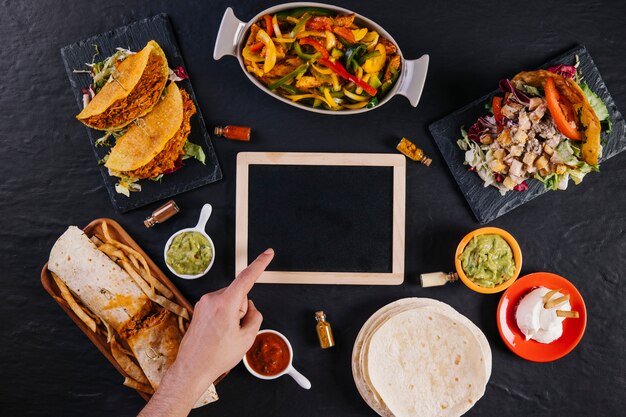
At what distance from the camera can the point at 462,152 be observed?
3.50 m

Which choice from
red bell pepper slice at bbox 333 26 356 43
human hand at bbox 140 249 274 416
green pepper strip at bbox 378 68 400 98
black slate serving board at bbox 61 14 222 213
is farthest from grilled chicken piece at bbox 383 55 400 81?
human hand at bbox 140 249 274 416

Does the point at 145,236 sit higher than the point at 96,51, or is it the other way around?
the point at 96,51

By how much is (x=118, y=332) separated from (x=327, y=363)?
1357 mm

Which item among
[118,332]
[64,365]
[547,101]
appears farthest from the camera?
[64,365]

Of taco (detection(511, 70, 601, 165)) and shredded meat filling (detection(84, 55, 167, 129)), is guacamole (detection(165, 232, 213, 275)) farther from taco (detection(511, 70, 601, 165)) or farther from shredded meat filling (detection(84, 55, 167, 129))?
taco (detection(511, 70, 601, 165))

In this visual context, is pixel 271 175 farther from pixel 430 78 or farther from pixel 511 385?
pixel 511 385

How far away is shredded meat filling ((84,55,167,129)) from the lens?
10.6 feet

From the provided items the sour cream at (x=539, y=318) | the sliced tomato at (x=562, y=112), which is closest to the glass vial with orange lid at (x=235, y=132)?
the sliced tomato at (x=562, y=112)

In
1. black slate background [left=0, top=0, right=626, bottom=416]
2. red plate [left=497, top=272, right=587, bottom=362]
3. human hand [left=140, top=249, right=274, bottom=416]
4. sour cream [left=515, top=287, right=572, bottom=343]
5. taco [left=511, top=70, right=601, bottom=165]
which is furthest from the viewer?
black slate background [left=0, top=0, right=626, bottom=416]

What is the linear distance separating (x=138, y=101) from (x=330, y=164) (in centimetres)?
126

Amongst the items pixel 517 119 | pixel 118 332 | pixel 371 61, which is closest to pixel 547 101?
pixel 517 119

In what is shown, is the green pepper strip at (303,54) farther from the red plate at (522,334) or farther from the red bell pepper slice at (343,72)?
the red plate at (522,334)

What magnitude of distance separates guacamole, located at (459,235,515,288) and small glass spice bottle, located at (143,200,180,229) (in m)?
1.87

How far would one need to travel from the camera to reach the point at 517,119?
10.5 feet
